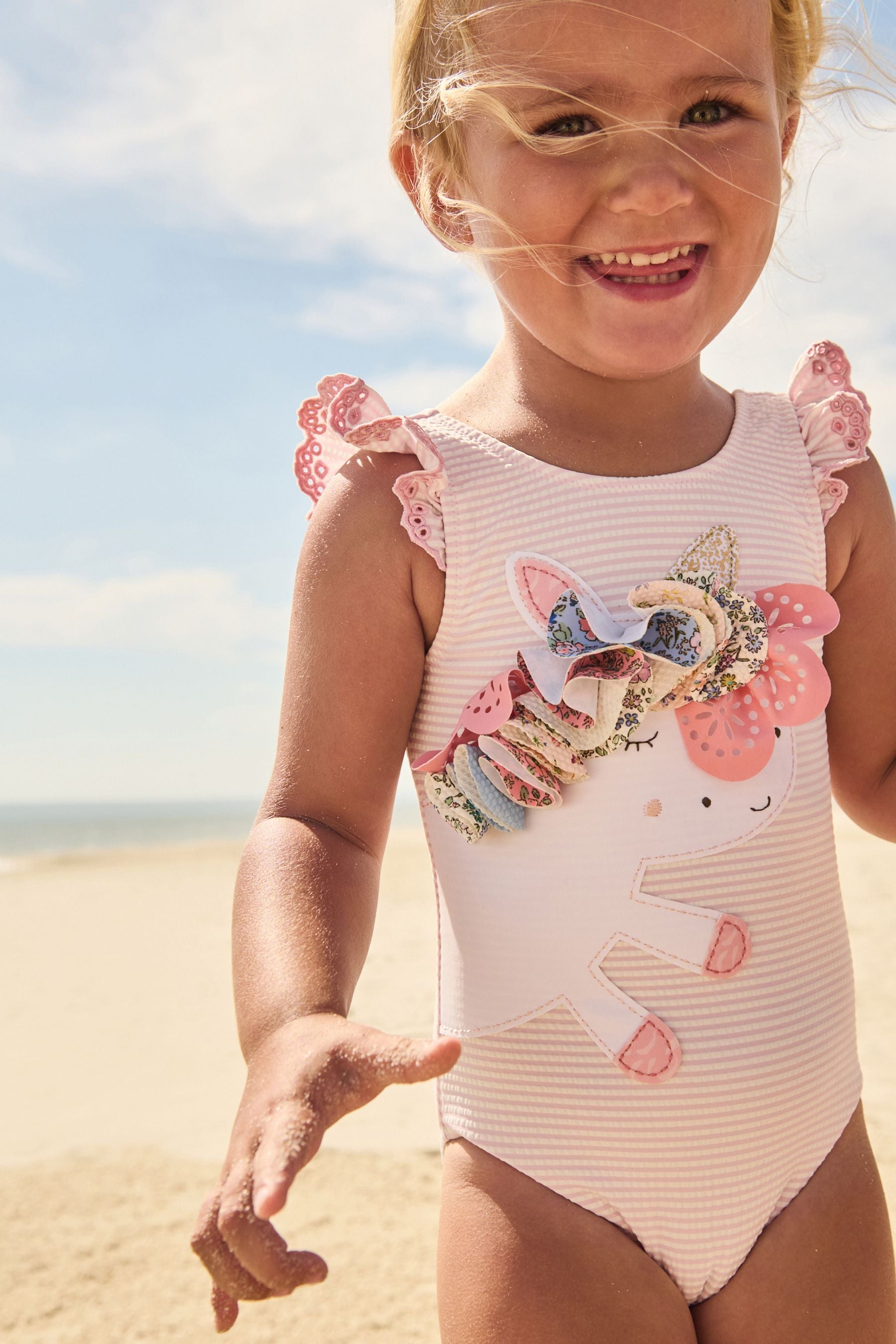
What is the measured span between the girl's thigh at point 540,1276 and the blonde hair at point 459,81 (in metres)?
1.09

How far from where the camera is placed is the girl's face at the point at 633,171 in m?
1.32

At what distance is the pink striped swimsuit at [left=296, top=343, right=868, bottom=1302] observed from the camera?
1.32 meters

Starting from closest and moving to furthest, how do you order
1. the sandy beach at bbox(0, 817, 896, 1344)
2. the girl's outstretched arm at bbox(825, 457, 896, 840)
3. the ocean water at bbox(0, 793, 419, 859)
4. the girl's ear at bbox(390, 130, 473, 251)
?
the girl's ear at bbox(390, 130, 473, 251) → the girl's outstretched arm at bbox(825, 457, 896, 840) → the sandy beach at bbox(0, 817, 896, 1344) → the ocean water at bbox(0, 793, 419, 859)

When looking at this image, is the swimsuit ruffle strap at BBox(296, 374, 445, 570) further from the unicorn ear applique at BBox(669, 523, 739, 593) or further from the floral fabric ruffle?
the unicorn ear applique at BBox(669, 523, 739, 593)

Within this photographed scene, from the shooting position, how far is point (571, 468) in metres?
1.50

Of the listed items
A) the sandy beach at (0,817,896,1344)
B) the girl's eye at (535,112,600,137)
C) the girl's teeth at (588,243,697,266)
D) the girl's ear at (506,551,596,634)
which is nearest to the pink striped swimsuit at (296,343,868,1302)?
the girl's ear at (506,551,596,634)

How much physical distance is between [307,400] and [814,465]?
0.71 m

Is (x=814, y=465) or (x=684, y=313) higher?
(x=684, y=313)

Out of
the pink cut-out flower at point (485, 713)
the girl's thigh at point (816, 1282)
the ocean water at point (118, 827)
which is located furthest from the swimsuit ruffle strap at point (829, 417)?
the ocean water at point (118, 827)

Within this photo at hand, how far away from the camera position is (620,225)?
4.39 ft

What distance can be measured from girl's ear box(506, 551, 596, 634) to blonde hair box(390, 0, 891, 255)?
0.37 metres

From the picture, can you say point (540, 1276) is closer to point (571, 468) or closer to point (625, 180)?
point (571, 468)

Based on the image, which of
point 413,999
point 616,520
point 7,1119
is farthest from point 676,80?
point 413,999

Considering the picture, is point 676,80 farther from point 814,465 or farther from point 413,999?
point 413,999
